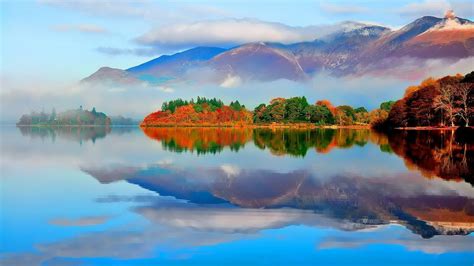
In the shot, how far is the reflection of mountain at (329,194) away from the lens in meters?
9.78

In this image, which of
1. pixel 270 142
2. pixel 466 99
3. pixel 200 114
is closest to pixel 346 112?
pixel 200 114

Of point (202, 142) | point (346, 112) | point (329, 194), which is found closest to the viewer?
point (329, 194)

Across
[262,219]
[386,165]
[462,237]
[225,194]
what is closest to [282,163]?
[386,165]

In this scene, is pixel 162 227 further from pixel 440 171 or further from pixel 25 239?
pixel 440 171

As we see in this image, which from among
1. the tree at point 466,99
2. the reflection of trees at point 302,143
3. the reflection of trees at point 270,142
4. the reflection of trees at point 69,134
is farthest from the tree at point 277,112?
the reflection of trees at point 302,143

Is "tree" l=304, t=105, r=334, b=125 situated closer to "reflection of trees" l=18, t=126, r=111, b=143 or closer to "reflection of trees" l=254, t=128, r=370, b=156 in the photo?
"reflection of trees" l=18, t=126, r=111, b=143

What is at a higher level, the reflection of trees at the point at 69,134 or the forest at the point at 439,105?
the forest at the point at 439,105

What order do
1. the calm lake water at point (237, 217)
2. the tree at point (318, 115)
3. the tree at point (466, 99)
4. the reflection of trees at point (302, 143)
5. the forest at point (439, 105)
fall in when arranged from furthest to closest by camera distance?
the tree at point (318, 115), the forest at point (439, 105), the tree at point (466, 99), the reflection of trees at point (302, 143), the calm lake water at point (237, 217)

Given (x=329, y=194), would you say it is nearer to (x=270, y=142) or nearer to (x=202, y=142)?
(x=270, y=142)

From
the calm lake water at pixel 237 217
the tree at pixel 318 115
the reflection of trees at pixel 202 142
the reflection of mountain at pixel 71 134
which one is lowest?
the reflection of mountain at pixel 71 134

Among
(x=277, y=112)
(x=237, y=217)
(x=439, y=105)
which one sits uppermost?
(x=439, y=105)

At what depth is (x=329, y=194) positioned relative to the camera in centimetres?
1258

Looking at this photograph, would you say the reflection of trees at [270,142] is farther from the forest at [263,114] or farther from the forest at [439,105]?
the forest at [263,114]

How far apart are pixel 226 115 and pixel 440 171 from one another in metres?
131
